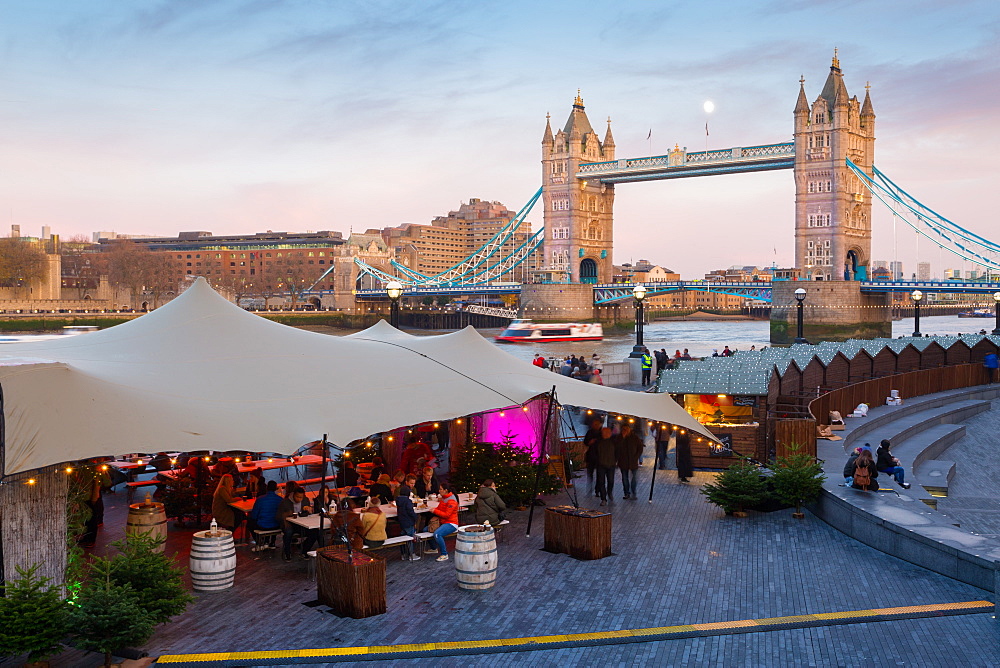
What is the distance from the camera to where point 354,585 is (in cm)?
951

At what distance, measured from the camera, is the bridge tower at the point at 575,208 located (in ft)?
401

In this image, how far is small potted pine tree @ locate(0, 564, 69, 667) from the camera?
7789mm

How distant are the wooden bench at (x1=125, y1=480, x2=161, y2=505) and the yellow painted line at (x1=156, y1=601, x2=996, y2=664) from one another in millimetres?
7308

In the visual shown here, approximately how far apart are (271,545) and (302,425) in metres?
2.10

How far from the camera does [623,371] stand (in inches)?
1262

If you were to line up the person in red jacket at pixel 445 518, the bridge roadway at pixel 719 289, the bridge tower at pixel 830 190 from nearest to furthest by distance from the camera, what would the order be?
the person in red jacket at pixel 445 518, the bridge roadway at pixel 719 289, the bridge tower at pixel 830 190

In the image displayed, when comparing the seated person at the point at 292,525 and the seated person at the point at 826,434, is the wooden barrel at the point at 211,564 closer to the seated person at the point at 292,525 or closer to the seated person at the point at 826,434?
the seated person at the point at 292,525

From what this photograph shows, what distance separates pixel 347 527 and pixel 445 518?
2292 mm

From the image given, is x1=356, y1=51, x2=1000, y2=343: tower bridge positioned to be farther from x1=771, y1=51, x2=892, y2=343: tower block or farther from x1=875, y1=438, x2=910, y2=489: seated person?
x1=875, y1=438, x2=910, y2=489: seated person

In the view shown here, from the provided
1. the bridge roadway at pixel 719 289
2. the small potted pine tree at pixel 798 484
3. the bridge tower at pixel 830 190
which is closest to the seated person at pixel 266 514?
the small potted pine tree at pixel 798 484

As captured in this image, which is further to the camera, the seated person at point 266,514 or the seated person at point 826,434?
the seated person at point 826,434

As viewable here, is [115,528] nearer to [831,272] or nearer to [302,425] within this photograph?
[302,425]

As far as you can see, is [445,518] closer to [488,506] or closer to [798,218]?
[488,506]

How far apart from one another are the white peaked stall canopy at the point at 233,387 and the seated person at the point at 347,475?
2109mm
